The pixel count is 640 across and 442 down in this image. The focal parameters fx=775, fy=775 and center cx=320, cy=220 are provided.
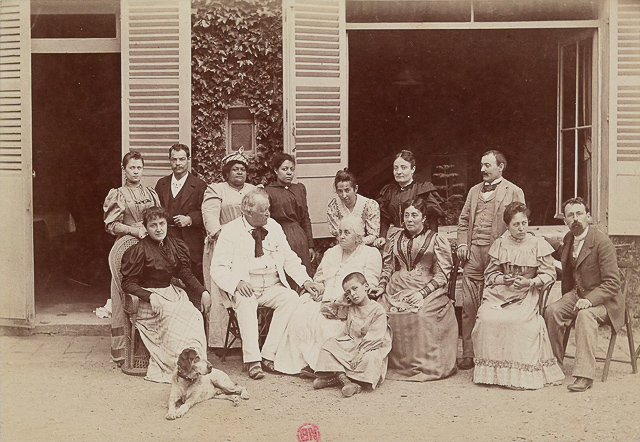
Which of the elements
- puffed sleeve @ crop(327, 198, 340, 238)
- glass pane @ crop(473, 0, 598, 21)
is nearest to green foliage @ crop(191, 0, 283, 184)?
puffed sleeve @ crop(327, 198, 340, 238)

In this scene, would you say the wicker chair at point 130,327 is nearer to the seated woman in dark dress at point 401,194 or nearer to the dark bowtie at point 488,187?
the seated woman in dark dress at point 401,194

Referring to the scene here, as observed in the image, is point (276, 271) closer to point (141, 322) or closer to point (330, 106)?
point (141, 322)

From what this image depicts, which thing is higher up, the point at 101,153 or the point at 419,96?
the point at 419,96

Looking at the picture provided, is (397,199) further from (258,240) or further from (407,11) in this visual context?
(407,11)

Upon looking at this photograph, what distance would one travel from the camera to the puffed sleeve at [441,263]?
19.2ft

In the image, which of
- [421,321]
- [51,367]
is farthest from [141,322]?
[421,321]

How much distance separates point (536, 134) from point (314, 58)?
4.55 m

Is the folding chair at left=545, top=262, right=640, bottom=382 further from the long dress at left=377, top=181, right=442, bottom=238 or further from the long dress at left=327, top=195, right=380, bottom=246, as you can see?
the long dress at left=327, top=195, right=380, bottom=246

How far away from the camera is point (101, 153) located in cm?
1034

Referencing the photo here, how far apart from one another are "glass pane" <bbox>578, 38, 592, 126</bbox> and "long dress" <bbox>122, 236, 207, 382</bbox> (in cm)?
401

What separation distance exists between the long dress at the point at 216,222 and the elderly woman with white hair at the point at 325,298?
29.2 inches

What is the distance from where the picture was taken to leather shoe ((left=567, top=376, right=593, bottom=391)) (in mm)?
5262

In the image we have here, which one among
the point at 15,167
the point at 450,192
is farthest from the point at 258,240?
the point at 450,192

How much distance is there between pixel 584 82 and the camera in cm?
726
